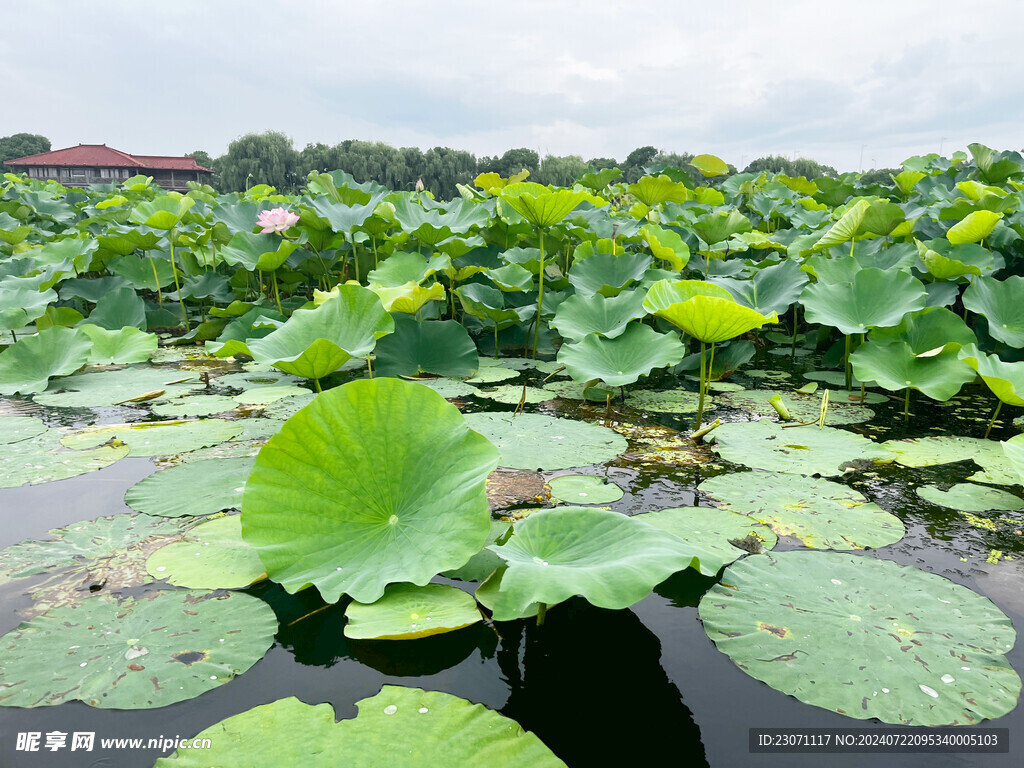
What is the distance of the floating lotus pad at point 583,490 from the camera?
63.7 inches

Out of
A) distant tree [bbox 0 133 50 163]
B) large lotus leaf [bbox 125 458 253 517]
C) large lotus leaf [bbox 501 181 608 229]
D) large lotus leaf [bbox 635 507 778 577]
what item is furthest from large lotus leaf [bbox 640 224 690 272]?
distant tree [bbox 0 133 50 163]

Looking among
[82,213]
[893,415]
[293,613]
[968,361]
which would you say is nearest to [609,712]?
[293,613]

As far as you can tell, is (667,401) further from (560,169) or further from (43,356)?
(560,169)

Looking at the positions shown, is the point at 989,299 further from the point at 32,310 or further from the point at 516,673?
the point at 32,310

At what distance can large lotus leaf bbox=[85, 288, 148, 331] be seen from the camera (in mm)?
3654

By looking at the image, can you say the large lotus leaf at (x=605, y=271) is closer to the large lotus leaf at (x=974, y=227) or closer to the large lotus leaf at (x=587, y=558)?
the large lotus leaf at (x=974, y=227)

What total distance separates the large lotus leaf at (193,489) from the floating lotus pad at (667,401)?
1485 mm

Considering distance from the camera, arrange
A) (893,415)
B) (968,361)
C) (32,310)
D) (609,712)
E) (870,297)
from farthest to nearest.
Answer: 1. (32,310)
2. (870,297)
3. (893,415)
4. (968,361)
5. (609,712)

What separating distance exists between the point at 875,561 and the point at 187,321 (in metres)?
4.20

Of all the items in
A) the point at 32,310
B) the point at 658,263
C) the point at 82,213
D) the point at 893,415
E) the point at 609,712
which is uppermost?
the point at 82,213

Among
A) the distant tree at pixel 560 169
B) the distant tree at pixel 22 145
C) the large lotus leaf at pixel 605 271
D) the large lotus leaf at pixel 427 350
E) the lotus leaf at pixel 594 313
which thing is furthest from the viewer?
the distant tree at pixel 22 145

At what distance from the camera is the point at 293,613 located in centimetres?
115

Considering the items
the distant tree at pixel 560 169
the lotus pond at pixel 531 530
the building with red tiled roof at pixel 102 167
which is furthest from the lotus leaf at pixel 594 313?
the building with red tiled roof at pixel 102 167

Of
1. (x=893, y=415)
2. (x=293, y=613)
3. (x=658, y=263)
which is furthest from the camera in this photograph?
(x=658, y=263)
